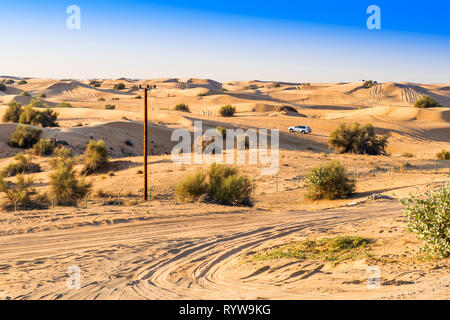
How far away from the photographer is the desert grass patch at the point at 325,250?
10.3 meters

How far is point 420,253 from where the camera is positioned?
9719 millimetres

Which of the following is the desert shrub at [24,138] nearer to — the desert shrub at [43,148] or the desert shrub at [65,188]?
the desert shrub at [43,148]

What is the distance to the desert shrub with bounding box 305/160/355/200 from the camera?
2178 cm

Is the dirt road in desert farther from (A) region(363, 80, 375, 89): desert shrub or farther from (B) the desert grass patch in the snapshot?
(A) region(363, 80, 375, 89): desert shrub

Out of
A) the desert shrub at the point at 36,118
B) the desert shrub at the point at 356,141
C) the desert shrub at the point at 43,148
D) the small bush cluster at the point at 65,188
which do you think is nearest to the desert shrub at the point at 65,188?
the small bush cluster at the point at 65,188

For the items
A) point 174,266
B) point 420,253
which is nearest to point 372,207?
point 420,253

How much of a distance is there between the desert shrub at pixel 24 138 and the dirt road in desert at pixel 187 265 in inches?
1109

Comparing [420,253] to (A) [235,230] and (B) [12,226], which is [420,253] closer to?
(A) [235,230]

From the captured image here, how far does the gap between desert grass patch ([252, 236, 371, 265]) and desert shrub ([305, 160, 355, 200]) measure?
9.76 meters

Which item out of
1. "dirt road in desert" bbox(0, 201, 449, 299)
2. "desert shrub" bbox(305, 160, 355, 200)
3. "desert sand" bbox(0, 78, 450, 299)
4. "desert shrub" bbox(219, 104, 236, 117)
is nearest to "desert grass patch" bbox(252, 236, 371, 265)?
"desert sand" bbox(0, 78, 450, 299)

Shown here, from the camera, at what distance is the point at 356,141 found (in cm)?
4047

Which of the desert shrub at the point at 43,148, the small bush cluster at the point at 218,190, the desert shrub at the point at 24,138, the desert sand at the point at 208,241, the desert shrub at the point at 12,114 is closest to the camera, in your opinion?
the desert sand at the point at 208,241

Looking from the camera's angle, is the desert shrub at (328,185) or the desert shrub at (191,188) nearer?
the desert shrub at (191,188)
